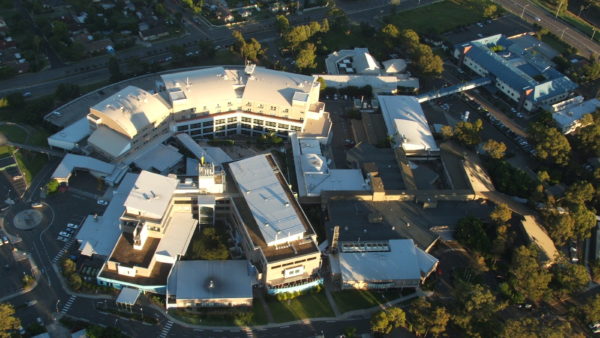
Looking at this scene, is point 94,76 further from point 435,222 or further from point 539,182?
point 539,182

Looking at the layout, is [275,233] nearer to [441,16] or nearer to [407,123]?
[407,123]

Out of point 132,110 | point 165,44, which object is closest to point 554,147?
point 132,110

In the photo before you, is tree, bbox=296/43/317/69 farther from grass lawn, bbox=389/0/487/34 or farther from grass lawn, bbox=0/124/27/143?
grass lawn, bbox=0/124/27/143

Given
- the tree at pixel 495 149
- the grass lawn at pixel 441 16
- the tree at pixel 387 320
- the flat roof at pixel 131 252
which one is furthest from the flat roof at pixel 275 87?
the grass lawn at pixel 441 16

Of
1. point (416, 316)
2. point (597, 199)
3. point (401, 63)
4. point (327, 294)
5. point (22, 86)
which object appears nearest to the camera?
point (416, 316)

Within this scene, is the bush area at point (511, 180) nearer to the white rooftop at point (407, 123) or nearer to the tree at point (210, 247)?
the white rooftop at point (407, 123)

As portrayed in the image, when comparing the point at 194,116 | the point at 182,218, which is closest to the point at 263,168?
the point at 182,218

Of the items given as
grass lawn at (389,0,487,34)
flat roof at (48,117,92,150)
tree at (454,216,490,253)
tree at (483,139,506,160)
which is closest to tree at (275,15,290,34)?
grass lawn at (389,0,487,34)
